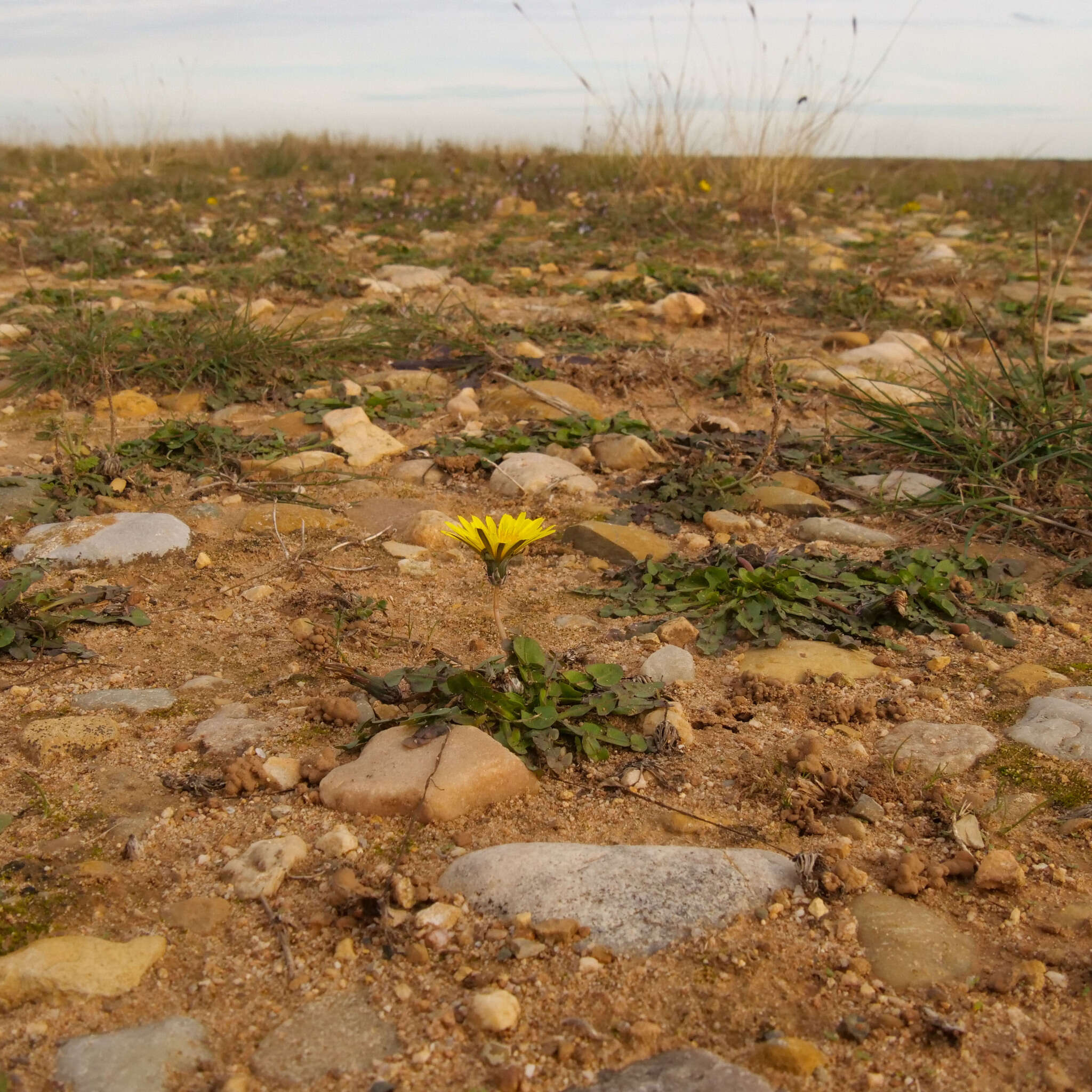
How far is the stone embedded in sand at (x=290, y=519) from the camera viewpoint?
3162mm

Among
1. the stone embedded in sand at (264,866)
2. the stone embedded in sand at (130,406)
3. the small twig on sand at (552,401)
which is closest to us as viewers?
the stone embedded in sand at (264,866)

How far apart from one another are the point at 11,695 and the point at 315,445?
172cm

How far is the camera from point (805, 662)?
Answer: 7.85 feet

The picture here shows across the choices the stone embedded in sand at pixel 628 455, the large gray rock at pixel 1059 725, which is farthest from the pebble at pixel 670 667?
the stone embedded in sand at pixel 628 455

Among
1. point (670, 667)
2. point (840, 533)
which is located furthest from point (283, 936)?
point (840, 533)

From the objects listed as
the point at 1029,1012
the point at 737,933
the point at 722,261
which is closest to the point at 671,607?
the point at 737,933

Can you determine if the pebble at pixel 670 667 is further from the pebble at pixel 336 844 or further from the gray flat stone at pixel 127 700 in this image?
the gray flat stone at pixel 127 700

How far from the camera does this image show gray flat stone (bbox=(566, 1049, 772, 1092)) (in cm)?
127

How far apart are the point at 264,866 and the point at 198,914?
0.42 ft

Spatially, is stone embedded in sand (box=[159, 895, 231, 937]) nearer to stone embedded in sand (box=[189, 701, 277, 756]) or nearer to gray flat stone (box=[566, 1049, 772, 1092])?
stone embedded in sand (box=[189, 701, 277, 756])

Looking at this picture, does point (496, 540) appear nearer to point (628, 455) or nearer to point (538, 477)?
point (538, 477)

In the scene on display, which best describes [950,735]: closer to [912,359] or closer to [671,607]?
[671,607]

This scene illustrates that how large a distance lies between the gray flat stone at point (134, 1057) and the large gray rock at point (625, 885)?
1.47ft

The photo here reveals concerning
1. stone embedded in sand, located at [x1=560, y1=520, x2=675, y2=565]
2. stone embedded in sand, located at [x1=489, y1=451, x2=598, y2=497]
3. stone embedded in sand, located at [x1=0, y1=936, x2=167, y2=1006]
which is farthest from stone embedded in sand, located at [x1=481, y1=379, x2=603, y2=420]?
stone embedded in sand, located at [x1=0, y1=936, x2=167, y2=1006]
